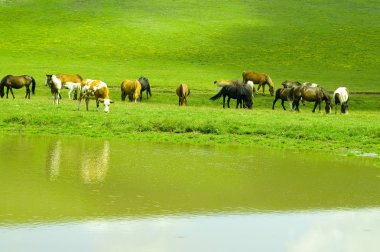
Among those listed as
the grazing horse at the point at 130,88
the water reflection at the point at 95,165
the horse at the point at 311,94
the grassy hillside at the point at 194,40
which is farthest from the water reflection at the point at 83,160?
the grassy hillside at the point at 194,40

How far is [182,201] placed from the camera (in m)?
9.98

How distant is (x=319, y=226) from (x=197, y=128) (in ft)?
35.2

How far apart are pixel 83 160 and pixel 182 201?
4114 mm

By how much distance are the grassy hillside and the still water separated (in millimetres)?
23257

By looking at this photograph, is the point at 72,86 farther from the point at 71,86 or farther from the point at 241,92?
the point at 241,92

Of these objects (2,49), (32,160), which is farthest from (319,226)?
(2,49)

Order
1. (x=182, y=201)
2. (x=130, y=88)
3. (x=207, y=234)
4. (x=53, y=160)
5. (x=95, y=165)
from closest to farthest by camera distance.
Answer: (x=207, y=234) < (x=182, y=201) < (x=95, y=165) < (x=53, y=160) < (x=130, y=88)

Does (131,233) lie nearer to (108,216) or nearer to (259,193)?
(108,216)

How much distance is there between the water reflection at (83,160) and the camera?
11671 millimetres

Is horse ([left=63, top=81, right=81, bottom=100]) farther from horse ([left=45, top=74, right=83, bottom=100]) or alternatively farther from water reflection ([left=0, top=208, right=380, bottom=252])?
water reflection ([left=0, top=208, right=380, bottom=252])

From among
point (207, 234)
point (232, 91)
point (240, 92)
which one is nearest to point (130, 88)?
point (232, 91)

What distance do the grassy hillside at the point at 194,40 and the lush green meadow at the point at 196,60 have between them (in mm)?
95

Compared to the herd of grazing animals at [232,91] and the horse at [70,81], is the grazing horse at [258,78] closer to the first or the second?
the herd of grazing animals at [232,91]

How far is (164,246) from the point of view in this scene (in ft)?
25.1
